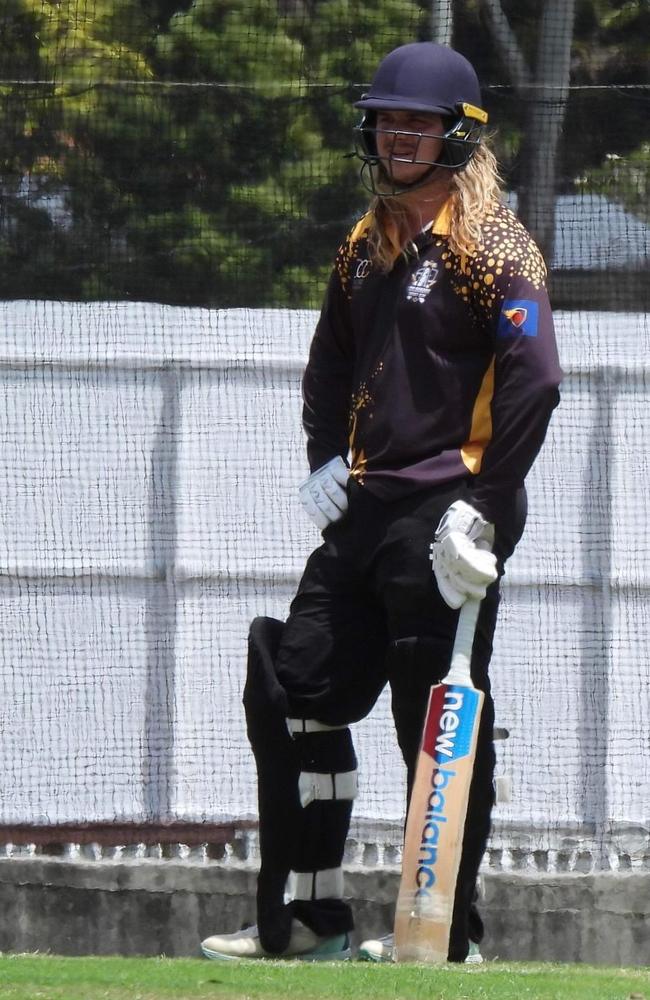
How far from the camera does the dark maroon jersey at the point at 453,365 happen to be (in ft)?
13.3

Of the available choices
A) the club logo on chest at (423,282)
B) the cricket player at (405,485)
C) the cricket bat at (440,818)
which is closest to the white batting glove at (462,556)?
the cricket player at (405,485)

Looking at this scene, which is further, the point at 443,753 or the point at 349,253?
the point at 349,253

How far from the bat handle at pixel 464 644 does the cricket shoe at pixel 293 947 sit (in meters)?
0.79

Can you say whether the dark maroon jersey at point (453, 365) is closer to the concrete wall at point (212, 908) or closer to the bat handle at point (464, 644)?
the bat handle at point (464, 644)

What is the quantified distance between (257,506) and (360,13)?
57.5 inches

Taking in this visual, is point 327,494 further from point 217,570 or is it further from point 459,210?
point 217,570

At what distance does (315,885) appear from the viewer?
4391 millimetres

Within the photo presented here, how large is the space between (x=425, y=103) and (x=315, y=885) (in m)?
1.88

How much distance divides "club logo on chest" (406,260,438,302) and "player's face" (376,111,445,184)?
0.22 metres

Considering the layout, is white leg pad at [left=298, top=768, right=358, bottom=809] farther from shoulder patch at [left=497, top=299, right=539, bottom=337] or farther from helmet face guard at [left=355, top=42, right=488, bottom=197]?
helmet face guard at [left=355, top=42, right=488, bottom=197]

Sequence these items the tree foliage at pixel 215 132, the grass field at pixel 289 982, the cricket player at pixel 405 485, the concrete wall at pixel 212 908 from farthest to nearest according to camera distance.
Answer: the concrete wall at pixel 212 908 → the tree foliage at pixel 215 132 → the cricket player at pixel 405 485 → the grass field at pixel 289 982

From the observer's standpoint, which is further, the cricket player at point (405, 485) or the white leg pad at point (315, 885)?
the white leg pad at point (315, 885)

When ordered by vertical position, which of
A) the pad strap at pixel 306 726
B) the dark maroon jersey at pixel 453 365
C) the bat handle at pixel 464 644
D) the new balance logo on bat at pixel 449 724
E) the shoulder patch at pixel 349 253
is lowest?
the pad strap at pixel 306 726

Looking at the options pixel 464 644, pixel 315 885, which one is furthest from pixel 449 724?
pixel 315 885
